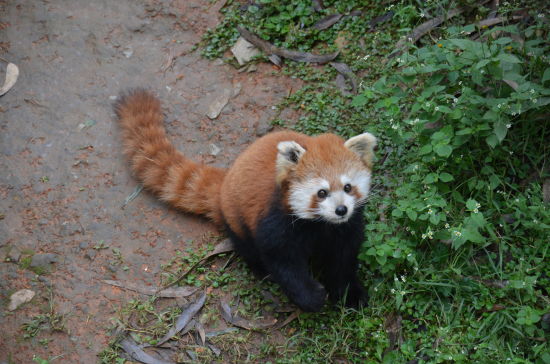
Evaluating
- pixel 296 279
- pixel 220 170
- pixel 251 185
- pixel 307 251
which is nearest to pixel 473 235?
pixel 307 251

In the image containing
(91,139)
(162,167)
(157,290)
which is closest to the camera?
(157,290)

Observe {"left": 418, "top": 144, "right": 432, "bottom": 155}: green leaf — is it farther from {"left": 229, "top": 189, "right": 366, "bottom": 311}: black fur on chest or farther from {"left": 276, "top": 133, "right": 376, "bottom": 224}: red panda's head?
{"left": 229, "top": 189, "right": 366, "bottom": 311}: black fur on chest

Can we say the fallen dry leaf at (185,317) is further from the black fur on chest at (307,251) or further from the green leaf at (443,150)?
the green leaf at (443,150)

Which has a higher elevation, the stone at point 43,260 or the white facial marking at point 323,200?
the white facial marking at point 323,200

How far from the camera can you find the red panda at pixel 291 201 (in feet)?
12.1

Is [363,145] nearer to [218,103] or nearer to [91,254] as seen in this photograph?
[218,103]

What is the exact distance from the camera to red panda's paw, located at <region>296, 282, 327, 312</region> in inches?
156

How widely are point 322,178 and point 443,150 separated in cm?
91

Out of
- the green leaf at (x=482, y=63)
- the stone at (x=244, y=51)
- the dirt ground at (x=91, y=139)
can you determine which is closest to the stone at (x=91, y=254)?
the dirt ground at (x=91, y=139)

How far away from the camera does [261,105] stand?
552 cm

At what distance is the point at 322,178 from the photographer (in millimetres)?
3672

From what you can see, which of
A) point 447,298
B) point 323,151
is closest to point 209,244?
point 323,151

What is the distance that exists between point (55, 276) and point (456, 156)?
10.4 ft

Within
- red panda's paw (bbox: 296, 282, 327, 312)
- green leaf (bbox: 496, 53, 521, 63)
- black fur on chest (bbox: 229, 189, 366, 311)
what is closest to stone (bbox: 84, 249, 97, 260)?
black fur on chest (bbox: 229, 189, 366, 311)
